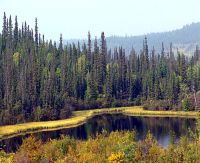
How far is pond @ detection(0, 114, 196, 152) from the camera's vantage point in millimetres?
93938

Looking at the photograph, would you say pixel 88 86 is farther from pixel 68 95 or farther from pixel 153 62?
pixel 153 62

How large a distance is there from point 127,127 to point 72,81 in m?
53.5

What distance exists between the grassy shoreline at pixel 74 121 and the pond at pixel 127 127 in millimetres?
3766

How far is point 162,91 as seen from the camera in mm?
161375

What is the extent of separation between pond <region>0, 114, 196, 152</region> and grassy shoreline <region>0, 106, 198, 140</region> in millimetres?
3766

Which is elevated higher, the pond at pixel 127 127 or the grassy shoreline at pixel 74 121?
the grassy shoreline at pixel 74 121

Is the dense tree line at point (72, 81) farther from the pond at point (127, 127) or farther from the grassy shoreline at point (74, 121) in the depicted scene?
the pond at point (127, 127)

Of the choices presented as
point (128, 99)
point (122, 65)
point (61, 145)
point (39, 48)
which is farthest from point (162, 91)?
point (61, 145)

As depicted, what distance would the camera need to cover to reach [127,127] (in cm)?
11306

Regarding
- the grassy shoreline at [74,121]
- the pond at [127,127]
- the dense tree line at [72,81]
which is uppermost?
the dense tree line at [72,81]

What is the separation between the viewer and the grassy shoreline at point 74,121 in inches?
4188

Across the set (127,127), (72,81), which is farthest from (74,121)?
(72,81)

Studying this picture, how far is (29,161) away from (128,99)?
118620mm

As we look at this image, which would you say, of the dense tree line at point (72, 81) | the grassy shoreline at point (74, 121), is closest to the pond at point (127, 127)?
the grassy shoreline at point (74, 121)
